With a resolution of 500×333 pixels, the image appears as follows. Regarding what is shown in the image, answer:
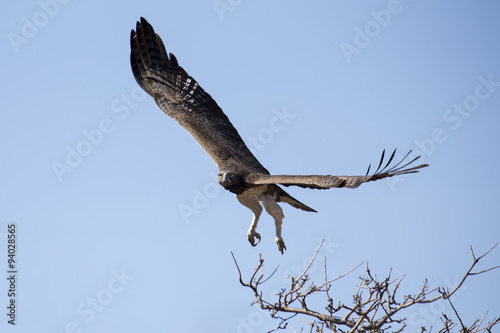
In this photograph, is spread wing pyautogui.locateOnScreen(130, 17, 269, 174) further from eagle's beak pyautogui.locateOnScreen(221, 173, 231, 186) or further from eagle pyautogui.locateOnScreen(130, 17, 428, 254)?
eagle's beak pyautogui.locateOnScreen(221, 173, 231, 186)

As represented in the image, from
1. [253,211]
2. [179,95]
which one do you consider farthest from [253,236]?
[179,95]

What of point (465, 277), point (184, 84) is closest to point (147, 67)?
point (184, 84)

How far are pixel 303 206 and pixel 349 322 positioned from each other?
109 inches

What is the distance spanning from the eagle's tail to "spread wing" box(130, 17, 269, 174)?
80cm

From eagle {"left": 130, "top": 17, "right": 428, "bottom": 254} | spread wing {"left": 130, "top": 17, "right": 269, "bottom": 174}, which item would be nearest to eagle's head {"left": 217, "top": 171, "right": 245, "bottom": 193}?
eagle {"left": 130, "top": 17, "right": 428, "bottom": 254}

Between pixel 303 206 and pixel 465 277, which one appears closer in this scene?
pixel 465 277

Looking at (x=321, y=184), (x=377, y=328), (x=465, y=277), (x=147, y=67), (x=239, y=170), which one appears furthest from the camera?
(x=147, y=67)

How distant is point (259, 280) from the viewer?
26.3 ft

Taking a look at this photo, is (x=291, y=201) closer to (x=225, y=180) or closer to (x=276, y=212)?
(x=276, y=212)

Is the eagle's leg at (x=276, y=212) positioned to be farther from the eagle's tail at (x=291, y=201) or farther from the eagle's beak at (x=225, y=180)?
the eagle's beak at (x=225, y=180)

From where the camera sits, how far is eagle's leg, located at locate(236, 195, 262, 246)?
10.0 metres

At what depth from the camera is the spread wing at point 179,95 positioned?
11.3 metres

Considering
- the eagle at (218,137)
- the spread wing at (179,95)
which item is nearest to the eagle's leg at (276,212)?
the eagle at (218,137)

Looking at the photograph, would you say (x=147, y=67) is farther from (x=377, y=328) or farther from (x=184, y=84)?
(x=377, y=328)
